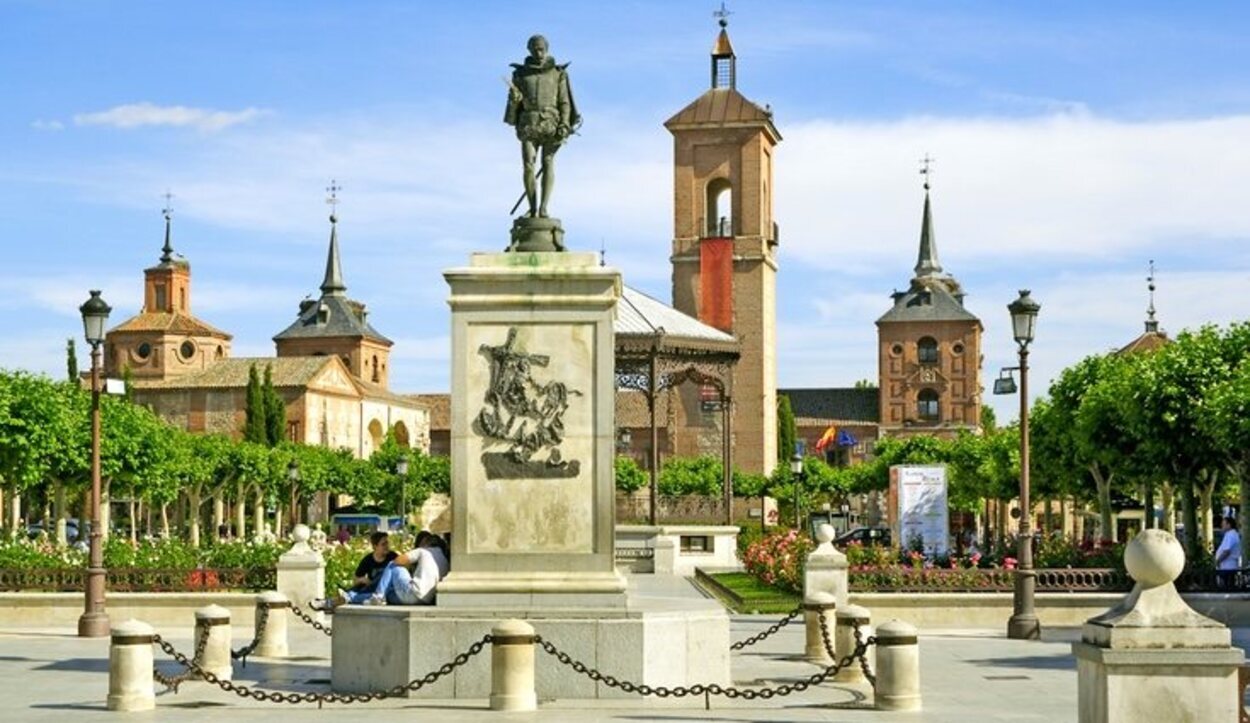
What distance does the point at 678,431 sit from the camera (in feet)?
316

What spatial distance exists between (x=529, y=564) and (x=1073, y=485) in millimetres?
39557

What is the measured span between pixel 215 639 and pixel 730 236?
81.7 m

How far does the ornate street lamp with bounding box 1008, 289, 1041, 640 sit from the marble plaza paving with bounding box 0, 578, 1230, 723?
1.14ft

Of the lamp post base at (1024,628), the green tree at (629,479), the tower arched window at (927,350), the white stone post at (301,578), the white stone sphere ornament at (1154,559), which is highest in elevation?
the tower arched window at (927,350)

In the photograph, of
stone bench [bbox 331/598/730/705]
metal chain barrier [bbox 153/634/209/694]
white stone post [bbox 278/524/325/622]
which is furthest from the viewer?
white stone post [bbox 278/524/325/622]

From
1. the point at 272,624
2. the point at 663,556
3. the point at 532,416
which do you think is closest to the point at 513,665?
the point at 532,416

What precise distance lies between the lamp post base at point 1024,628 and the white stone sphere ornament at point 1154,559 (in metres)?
13.6

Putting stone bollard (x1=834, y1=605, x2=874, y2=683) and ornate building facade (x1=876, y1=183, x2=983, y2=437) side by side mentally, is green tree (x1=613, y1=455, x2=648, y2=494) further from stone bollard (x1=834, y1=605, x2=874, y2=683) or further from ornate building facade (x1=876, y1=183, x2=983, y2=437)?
stone bollard (x1=834, y1=605, x2=874, y2=683)

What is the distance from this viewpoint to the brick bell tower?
323 ft

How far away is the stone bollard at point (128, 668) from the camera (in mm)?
15953

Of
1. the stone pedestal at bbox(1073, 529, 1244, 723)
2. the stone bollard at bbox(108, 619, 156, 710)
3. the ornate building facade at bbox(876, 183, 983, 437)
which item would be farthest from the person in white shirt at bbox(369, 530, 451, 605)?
the ornate building facade at bbox(876, 183, 983, 437)

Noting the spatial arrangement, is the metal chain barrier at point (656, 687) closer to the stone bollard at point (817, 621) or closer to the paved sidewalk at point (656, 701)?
the paved sidewalk at point (656, 701)

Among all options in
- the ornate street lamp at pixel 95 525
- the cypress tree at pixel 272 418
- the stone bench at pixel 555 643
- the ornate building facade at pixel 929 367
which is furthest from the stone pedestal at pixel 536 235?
the ornate building facade at pixel 929 367

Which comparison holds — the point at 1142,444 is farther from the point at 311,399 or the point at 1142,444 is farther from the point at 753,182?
the point at 311,399
